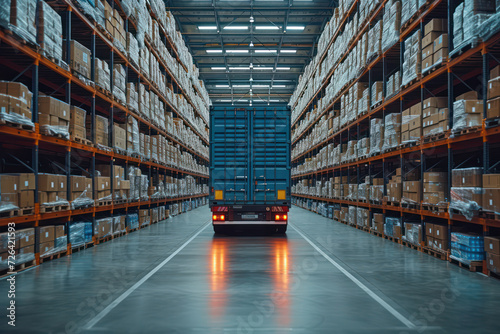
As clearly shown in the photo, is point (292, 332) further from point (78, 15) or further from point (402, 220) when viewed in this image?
point (78, 15)

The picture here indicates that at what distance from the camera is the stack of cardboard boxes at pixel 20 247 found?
6.59 metres

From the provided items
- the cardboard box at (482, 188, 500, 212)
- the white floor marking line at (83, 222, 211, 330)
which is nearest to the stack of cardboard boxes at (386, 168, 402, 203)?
the cardboard box at (482, 188, 500, 212)

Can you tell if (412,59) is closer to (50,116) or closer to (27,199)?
(50,116)

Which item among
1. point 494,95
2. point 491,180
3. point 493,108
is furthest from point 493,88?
point 491,180

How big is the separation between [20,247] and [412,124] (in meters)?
8.01

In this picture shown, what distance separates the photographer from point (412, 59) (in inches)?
401

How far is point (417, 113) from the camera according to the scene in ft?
32.5

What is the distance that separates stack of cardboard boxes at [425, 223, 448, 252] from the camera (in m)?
8.41

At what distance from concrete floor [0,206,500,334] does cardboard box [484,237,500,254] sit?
0.43 meters

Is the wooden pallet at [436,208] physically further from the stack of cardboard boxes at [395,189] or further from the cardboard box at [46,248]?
A: the cardboard box at [46,248]

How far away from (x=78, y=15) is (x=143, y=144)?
5.93 metres

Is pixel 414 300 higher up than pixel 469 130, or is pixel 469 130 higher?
pixel 469 130

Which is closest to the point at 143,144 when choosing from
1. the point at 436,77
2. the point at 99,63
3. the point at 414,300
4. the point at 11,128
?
the point at 99,63

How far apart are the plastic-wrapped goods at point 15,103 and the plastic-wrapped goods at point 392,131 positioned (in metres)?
7.95
